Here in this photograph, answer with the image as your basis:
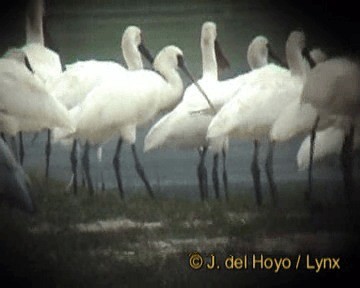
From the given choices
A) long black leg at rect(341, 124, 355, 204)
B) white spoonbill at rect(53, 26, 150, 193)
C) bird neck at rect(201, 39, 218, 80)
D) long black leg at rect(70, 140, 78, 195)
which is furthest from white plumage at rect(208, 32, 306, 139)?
long black leg at rect(70, 140, 78, 195)

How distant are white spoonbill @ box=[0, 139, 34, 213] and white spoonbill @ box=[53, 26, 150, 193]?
6.9 inches

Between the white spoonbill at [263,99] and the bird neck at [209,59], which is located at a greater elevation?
the bird neck at [209,59]

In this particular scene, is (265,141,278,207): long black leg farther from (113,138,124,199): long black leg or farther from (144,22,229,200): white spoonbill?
(113,138,124,199): long black leg

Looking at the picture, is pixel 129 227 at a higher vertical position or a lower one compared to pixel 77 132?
lower

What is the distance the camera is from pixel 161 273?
393cm

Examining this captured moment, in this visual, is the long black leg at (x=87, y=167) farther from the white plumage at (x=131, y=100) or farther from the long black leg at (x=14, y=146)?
the long black leg at (x=14, y=146)

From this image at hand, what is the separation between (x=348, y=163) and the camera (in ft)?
12.9

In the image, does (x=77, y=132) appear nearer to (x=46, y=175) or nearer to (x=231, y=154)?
(x=46, y=175)

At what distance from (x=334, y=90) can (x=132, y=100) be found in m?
0.71

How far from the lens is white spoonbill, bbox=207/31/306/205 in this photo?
12.8ft

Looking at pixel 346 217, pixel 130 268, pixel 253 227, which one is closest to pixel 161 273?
pixel 130 268

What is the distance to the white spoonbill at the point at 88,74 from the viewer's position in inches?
155

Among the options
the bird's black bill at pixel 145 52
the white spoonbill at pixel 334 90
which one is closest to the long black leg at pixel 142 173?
the bird's black bill at pixel 145 52

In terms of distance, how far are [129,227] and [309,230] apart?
0.64 m
